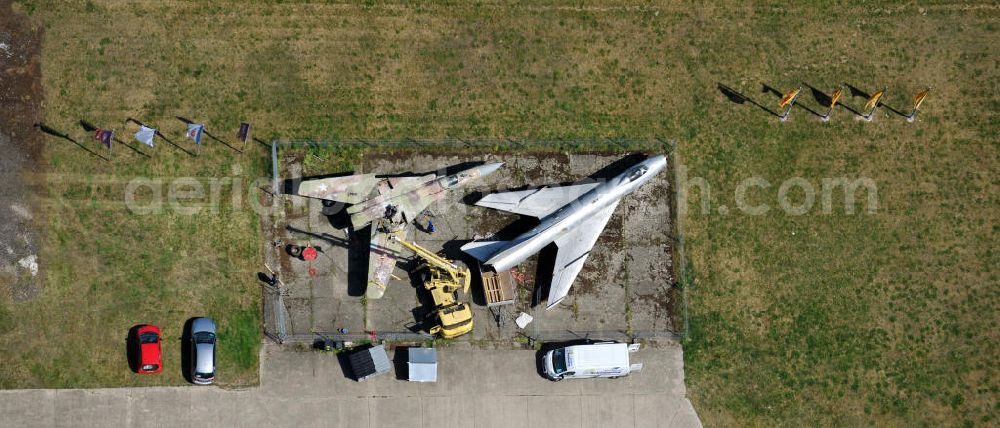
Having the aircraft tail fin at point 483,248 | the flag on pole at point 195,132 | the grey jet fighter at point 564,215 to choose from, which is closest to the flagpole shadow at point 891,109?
the grey jet fighter at point 564,215

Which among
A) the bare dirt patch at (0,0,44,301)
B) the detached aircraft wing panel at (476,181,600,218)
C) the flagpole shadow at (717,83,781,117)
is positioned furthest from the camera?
the flagpole shadow at (717,83,781,117)

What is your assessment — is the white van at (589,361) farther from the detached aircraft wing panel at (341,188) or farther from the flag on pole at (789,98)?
the flag on pole at (789,98)

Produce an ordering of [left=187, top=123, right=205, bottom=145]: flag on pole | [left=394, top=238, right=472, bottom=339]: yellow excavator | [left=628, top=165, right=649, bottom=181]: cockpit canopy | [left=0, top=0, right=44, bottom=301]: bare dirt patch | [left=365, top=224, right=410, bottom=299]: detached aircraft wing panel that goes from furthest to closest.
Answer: [left=0, top=0, right=44, bottom=301]: bare dirt patch
[left=628, top=165, right=649, bottom=181]: cockpit canopy
[left=187, top=123, right=205, bottom=145]: flag on pole
[left=365, top=224, right=410, bottom=299]: detached aircraft wing panel
[left=394, top=238, right=472, bottom=339]: yellow excavator

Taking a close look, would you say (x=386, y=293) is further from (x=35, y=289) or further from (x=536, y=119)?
(x=35, y=289)

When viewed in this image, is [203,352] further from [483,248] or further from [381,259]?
[483,248]

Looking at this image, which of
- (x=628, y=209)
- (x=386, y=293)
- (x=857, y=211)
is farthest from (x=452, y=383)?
(x=857, y=211)

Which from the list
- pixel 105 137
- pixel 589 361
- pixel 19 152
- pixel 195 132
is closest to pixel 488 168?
pixel 589 361

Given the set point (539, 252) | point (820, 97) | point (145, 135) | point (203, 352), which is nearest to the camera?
point (203, 352)

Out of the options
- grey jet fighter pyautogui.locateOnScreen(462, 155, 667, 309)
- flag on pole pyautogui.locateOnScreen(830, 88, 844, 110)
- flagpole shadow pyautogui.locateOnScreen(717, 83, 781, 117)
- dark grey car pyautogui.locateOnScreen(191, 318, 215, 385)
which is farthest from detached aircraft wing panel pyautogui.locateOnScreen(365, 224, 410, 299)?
flag on pole pyautogui.locateOnScreen(830, 88, 844, 110)

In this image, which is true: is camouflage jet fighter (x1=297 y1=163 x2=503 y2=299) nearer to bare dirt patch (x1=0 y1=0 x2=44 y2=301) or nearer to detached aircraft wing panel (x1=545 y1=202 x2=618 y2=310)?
detached aircraft wing panel (x1=545 y1=202 x2=618 y2=310)
